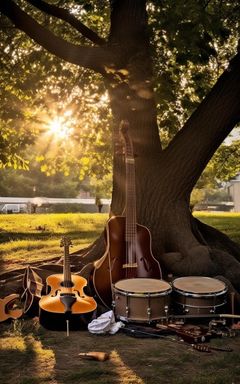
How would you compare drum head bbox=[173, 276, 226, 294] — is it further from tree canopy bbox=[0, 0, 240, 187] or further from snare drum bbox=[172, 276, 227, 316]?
tree canopy bbox=[0, 0, 240, 187]

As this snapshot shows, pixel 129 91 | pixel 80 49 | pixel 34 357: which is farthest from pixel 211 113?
pixel 34 357

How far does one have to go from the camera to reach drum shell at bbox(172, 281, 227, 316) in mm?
6539

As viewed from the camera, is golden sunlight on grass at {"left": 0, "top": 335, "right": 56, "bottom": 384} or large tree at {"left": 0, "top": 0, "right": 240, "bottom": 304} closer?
golden sunlight on grass at {"left": 0, "top": 335, "right": 56, "bottom": 384}

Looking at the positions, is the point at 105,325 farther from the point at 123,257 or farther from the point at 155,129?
the point at 155,129

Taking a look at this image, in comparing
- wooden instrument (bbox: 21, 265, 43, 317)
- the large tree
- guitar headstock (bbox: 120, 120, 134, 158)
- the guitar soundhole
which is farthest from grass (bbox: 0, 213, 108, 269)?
guitar headstock (bbox: 120, 120, 134, 158)

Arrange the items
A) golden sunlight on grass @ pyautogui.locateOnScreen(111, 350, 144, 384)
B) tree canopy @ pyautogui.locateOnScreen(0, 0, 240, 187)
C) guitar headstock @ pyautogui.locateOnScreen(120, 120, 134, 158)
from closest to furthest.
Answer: golden sunlight on grass @ pyautogui.locateOnScreen(111, 350, 144, 384) → guitar headstock @ pyautogui.locateOnScreen(120, 120, 134, 158) → tree canopy @ pyautogui.locateOnScreen(0, 0, 240, 187)

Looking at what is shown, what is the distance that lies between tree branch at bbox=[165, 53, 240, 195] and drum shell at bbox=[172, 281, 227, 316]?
8.94 ft

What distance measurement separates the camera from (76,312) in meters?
6.33

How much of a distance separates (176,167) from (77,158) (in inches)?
426

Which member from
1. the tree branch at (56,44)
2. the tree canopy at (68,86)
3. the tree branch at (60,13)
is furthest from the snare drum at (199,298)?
the tree branch at (60,13)

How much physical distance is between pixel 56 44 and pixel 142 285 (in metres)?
4.85

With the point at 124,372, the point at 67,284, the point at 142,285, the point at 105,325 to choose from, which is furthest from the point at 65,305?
the point at 124,372

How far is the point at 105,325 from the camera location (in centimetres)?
627

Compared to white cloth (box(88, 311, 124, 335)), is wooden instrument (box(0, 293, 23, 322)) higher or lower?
higher
